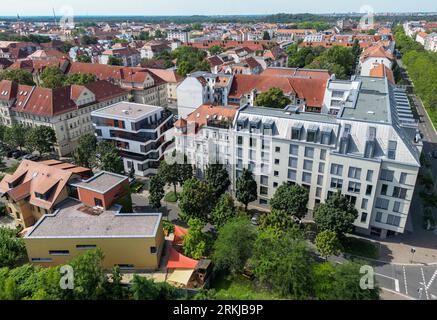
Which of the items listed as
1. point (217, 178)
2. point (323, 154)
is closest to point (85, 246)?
point (217, 178)

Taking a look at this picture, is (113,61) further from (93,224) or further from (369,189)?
(369,189)

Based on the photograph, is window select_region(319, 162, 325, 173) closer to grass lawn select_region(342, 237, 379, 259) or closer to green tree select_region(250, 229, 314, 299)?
grass lawn select_region(342, 237, 379, 259)

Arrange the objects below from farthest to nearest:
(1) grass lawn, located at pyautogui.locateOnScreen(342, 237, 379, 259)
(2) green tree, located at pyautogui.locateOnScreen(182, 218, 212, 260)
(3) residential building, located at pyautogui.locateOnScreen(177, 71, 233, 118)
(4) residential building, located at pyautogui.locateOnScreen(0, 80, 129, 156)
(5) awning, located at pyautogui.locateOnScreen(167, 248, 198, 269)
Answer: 1. (3) residential building, located at pyautogui.locateOnScreen(177, 71, 233, 118)
2. (4) residential building, located at pyautogui.locateOnScreen(0, 80, 129, 156)
3. (1) grass lawn, located at pyautogui.locateOnScreen(342, 237, 379, 259)
4. (2) green tree, located at pyautogui.locateOnScreen(182, 218, 212, 260)
5. (5) awning, located at pyautogui.locateOnScreen(167, 248, 198, 269)

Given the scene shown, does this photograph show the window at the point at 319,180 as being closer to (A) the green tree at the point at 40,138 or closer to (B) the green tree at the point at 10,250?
(B) the green tree at the point at 10,250

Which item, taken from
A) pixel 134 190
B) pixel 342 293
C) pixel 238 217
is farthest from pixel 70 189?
pixel 342 293

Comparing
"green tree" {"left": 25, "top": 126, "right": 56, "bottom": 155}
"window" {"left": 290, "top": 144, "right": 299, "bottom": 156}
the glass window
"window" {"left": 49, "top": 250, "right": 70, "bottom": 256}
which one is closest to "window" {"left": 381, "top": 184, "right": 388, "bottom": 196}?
the glass window

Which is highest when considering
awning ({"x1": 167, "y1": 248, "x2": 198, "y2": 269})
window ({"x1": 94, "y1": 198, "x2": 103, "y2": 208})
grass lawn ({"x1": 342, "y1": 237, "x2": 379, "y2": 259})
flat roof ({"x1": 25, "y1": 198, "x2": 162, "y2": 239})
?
window ({"x1": 94, "y1": 198, "x2": 103, "y2": 208})

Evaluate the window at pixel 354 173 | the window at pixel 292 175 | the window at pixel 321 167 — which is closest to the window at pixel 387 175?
the window at pixel 354 173

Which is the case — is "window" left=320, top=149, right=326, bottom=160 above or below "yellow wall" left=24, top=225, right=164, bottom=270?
above
